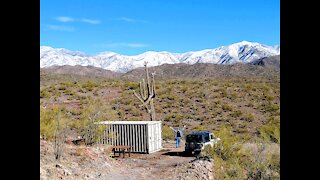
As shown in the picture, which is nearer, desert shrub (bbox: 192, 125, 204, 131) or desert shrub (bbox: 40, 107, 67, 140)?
desert shrub (bbox: 40, 107, 67, 140)

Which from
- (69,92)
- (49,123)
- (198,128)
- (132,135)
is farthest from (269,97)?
(49,123)

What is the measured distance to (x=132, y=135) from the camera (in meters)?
19.3

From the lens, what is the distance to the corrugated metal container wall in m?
19.0

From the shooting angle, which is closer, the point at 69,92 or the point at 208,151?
the point at 208,151

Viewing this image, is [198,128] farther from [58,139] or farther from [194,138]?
[58,139]

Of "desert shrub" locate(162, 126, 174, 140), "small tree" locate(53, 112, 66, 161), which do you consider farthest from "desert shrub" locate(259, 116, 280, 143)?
"desert shrub" locate(162, 126, 174, 140)

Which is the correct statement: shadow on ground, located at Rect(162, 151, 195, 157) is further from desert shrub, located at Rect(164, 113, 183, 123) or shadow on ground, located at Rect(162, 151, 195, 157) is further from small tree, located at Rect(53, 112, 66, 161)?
desert shrub, located at Rect(164, 113, 183, 123)

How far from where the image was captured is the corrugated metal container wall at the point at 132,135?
19.0 m

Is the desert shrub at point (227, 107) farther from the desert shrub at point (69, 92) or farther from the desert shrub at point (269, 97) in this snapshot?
the desert shrub at point (69, 92)

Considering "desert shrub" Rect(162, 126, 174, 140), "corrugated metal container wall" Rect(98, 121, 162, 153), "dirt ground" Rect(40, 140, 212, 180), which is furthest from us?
"desert shrub" Rect(162, 126, 174, 140)

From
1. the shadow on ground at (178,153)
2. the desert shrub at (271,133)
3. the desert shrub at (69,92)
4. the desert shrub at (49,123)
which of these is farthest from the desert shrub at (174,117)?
the desert shrub at (49,123)
